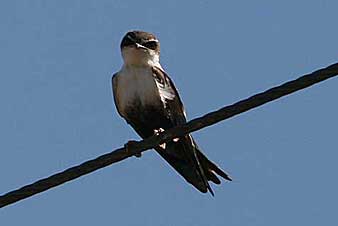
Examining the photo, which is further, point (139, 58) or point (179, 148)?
point (139, 58)

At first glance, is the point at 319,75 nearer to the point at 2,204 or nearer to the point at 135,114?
the point at 2,204

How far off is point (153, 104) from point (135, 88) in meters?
0.21

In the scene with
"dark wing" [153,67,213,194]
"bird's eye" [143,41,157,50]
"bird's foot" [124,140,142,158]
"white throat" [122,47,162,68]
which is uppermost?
"bird's eye" [143,41,157,50]

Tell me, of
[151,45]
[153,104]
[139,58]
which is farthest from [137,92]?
[151,45]

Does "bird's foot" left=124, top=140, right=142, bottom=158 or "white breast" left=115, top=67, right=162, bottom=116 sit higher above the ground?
"white breast" left=115, top=67, right=162, bottom=116

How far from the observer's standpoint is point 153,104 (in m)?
8.90

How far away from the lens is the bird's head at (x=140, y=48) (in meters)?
9.24

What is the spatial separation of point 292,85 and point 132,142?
5.30ft

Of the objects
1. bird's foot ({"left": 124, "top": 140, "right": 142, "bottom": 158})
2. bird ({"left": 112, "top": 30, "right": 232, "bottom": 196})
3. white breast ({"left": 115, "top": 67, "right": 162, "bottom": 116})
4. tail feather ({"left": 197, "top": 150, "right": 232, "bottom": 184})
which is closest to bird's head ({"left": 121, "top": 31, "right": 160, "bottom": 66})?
bird ({"left": 112, "top": 30, "right": 232, "bottom": 196})

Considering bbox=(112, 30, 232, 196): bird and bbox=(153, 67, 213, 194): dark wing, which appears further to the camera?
bbox=(112, 30, 232, 196): bird

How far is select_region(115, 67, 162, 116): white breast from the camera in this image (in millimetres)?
8891

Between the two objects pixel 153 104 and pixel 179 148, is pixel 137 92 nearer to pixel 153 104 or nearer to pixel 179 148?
pixel 153 104

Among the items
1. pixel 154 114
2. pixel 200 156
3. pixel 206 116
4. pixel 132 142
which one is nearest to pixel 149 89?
pixel 154 114

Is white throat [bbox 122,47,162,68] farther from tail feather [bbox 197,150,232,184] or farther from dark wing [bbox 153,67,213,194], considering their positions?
tail feather [bbox 197,150,232,184]
